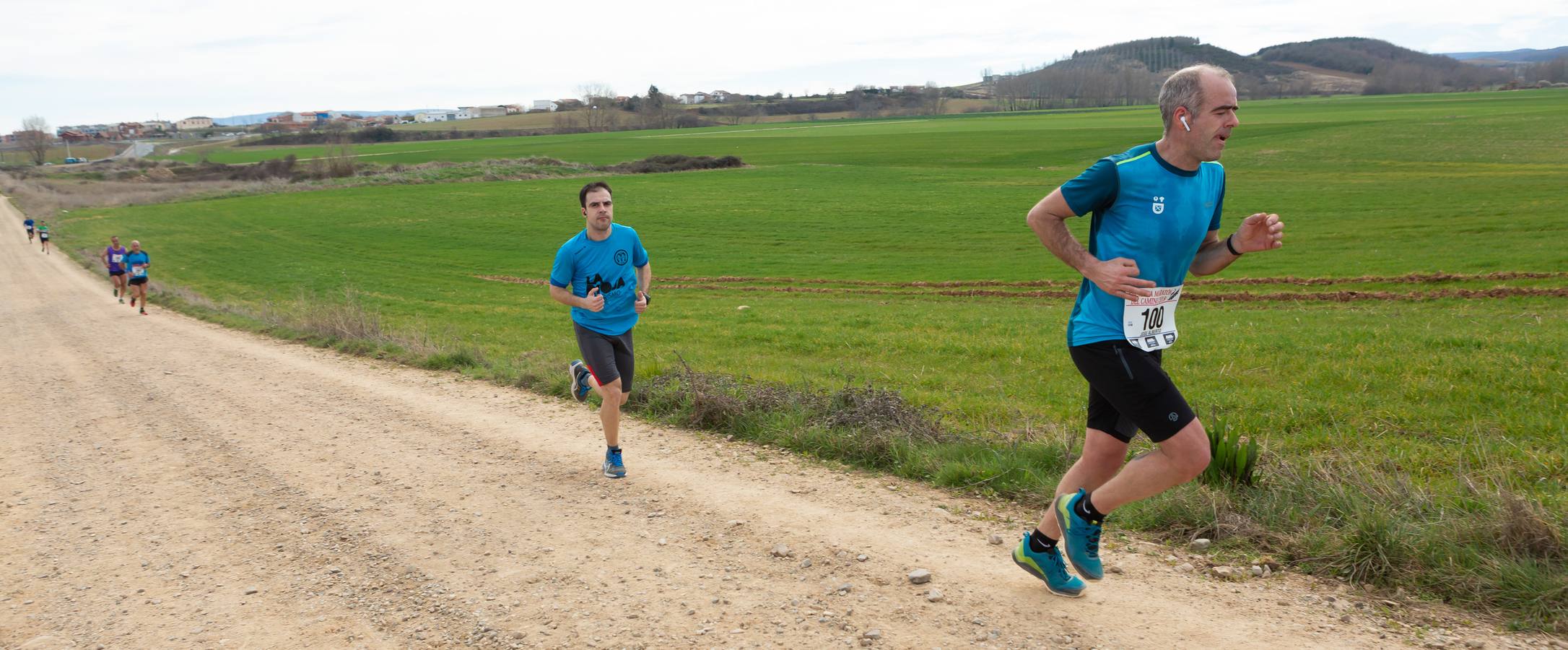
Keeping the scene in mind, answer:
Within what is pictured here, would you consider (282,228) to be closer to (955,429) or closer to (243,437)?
(243,437)

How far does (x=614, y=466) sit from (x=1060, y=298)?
696 inches

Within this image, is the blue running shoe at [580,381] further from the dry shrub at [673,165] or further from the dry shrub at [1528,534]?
the dry shrub at [673,165]

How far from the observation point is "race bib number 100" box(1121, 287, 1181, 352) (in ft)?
13.3

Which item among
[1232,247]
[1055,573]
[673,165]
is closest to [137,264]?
[1055,573]

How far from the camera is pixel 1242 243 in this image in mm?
4219

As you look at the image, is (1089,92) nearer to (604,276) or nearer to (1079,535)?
(604,276)

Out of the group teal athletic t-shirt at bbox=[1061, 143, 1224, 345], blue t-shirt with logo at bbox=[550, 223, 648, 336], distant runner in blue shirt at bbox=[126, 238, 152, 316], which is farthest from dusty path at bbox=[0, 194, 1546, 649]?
distant runner in blue shirt at bbox=[126, 238, 152, 316]

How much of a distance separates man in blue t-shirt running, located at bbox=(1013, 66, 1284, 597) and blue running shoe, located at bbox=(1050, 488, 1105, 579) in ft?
0.40

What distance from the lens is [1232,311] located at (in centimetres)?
1828

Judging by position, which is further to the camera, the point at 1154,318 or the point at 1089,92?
the point at 1089,92

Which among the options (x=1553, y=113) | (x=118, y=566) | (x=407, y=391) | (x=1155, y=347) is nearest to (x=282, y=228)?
(x=407, y=391)

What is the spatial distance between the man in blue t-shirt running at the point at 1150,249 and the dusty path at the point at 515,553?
79 cm

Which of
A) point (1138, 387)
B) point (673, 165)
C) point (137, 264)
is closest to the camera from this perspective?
point (1138, 387)

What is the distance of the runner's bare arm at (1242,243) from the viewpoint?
4152 mm
